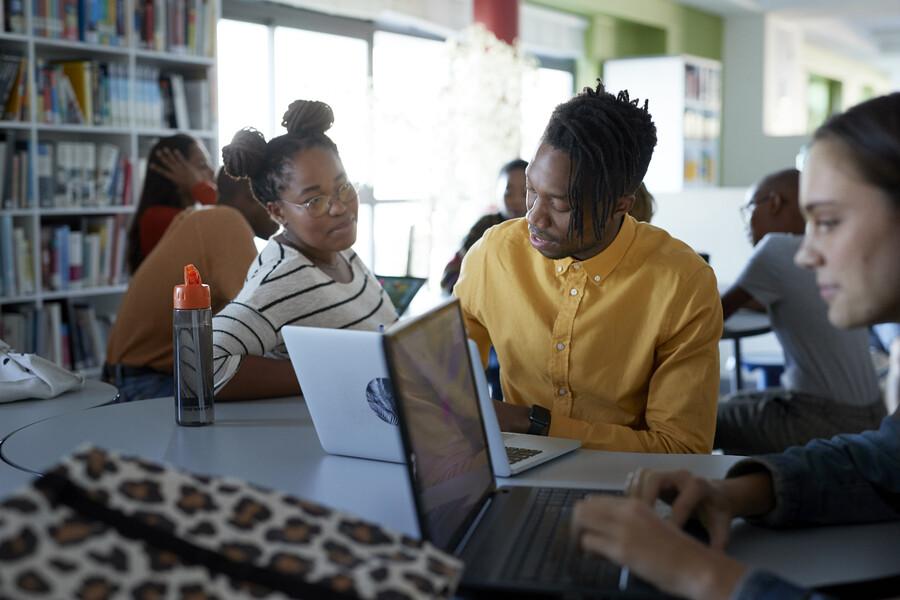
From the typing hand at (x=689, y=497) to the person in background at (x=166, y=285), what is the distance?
69.2 inches

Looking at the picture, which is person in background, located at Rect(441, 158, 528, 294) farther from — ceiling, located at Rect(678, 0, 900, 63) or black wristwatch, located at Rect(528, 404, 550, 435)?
ceiling, located at Rect(678, 0, 900, 63)

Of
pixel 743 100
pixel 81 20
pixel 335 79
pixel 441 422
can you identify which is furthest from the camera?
pixel 743 100

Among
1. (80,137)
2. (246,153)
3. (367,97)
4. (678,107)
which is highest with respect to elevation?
(678,107)

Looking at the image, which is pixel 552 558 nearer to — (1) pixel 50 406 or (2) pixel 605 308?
(2) pixel 605 308

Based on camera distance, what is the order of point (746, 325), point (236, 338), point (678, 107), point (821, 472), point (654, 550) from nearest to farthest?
1. point (654, 550)
2. point (821, 472)
3. point (236, 338)
4. point (746, 325)
5. point (678, 107)

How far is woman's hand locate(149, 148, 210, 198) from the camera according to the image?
3730mm

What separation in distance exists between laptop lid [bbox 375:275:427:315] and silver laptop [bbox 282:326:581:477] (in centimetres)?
93

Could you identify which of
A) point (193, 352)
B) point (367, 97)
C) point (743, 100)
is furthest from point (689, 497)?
point (743, 100)

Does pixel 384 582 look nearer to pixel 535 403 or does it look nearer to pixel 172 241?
pixel 535 403

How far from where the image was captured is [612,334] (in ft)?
5.50

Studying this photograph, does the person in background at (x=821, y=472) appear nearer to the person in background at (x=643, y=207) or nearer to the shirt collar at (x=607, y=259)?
the shirt collar at (x=607, y=259)

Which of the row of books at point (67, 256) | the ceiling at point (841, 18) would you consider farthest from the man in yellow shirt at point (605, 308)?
the ceiling at point (841, 18)

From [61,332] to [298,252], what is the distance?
101 inches

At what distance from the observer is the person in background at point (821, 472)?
0.94 metres
